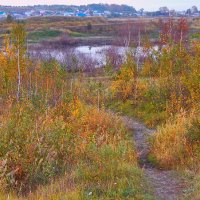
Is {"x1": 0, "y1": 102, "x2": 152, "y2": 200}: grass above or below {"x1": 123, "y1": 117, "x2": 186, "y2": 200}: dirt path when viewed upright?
above

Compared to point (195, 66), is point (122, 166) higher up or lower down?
lower down

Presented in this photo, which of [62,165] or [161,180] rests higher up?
[62,165]

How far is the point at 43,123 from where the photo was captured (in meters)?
8.51

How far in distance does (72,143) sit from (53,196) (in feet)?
6.50

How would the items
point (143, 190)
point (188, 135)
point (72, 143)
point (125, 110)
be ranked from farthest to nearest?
1. point (125, 110)
2. point (188, 135)
3. point (72, 143)
4. point (143, 190)

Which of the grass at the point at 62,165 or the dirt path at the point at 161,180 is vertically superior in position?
the grass at the point at 62,165

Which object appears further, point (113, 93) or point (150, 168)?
point (113, 93)

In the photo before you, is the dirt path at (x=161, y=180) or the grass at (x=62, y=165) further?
the dirt path at (x=161, y=180)

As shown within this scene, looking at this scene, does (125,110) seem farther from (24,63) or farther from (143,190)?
(143,190)

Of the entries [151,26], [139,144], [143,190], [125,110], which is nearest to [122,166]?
[143,190]

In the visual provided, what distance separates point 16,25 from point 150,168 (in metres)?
8.17

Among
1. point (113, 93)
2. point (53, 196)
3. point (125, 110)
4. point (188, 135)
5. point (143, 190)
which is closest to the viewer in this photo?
point (53, 196)

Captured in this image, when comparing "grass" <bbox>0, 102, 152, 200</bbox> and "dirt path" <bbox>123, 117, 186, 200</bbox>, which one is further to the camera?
"dirt path" <bbox>123, 117, 186, 200</bbox>

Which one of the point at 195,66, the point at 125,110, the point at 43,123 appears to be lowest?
the point at 125,110
